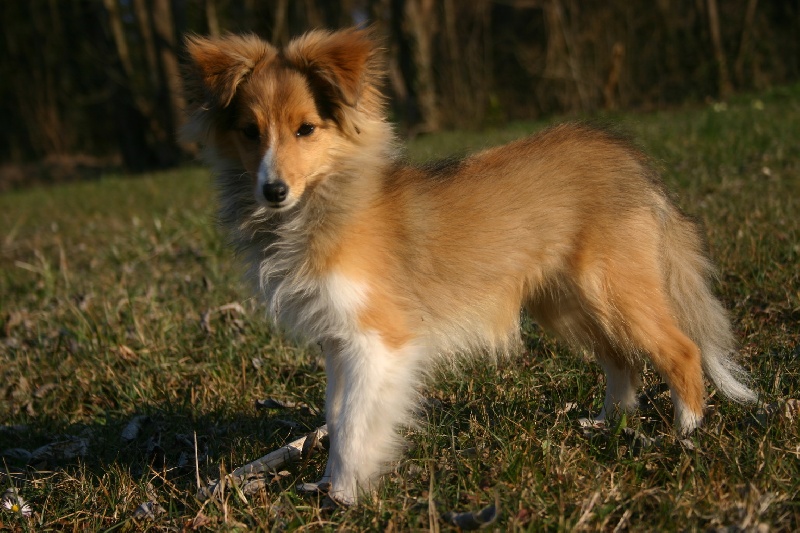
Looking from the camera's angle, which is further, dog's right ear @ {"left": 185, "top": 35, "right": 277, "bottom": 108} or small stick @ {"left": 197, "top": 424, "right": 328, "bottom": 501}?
dog's right ear @ {"left": 185, "top": 35, "right": 277, "bottom": 108}

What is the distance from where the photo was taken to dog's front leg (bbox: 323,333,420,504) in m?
2.95

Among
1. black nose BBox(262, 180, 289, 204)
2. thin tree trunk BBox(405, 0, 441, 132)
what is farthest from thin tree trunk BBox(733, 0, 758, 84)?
black nose BBox(262, 180, 289, 204)

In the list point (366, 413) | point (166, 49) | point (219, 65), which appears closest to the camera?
point (366, 413)

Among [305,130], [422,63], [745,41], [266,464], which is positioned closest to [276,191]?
[305,130]

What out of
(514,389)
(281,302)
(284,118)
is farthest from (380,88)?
(514,389)

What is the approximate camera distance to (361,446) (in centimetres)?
296

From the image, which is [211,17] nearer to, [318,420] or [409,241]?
[318,420]

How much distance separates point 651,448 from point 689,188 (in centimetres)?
495

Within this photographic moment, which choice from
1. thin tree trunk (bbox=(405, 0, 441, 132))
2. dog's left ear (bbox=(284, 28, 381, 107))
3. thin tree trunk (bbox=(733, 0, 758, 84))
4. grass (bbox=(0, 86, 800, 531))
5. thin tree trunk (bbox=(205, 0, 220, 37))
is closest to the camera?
grass (bbox=(0, 86, 800, 531))

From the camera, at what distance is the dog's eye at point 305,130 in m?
3.20

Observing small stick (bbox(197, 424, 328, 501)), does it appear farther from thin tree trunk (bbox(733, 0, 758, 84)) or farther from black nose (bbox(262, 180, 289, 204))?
thin tree trunk (bbox(733, 0, 758, 84))

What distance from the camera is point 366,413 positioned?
298 cm

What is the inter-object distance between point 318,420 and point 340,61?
1.77 meters

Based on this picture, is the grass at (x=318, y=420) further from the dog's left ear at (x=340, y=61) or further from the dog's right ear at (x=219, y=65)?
the dog's right ear at (x=219, y=65)
